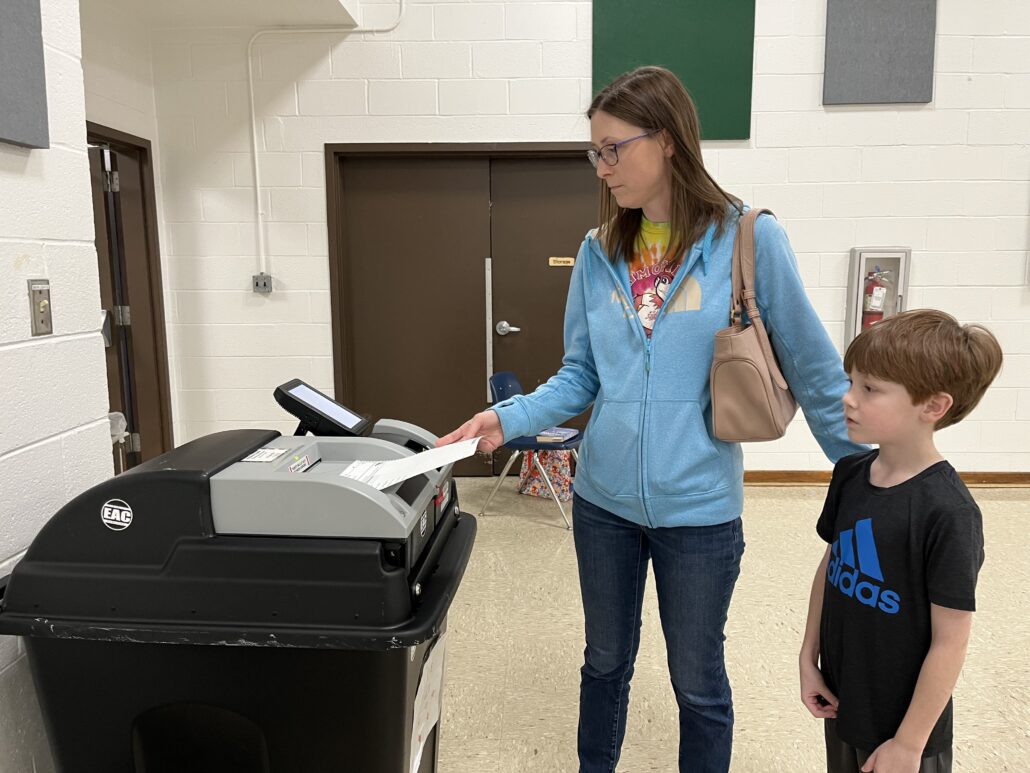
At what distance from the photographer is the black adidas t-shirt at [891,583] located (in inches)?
38.1

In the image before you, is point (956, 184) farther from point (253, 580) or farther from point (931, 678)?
point (253, 580)

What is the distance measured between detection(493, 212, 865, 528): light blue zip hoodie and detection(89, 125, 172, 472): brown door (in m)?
3.06

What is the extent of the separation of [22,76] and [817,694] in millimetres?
1567

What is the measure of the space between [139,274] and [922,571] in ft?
12.5

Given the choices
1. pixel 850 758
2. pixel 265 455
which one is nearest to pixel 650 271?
pixel 265 455

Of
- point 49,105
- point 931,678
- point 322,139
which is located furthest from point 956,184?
point 49,105

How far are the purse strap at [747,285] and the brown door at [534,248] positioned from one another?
2.79 meters

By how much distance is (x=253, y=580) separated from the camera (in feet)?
3.11

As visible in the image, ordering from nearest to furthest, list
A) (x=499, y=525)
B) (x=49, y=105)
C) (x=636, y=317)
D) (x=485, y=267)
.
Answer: (x=49, y=105) < (x=636, y=317) < (x=499, y=525) < (x=485, y=267)

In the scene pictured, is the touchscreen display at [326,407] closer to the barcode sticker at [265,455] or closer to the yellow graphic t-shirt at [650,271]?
the barcode sticker at [265,455]

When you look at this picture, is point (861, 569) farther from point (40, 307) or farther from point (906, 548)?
point (40, 307)

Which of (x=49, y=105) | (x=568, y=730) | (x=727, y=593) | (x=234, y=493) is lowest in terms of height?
(x=568, y=730)

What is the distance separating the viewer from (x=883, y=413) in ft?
3.42

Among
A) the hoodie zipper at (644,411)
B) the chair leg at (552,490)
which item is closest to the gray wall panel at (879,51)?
the chair leg at (552,490)
